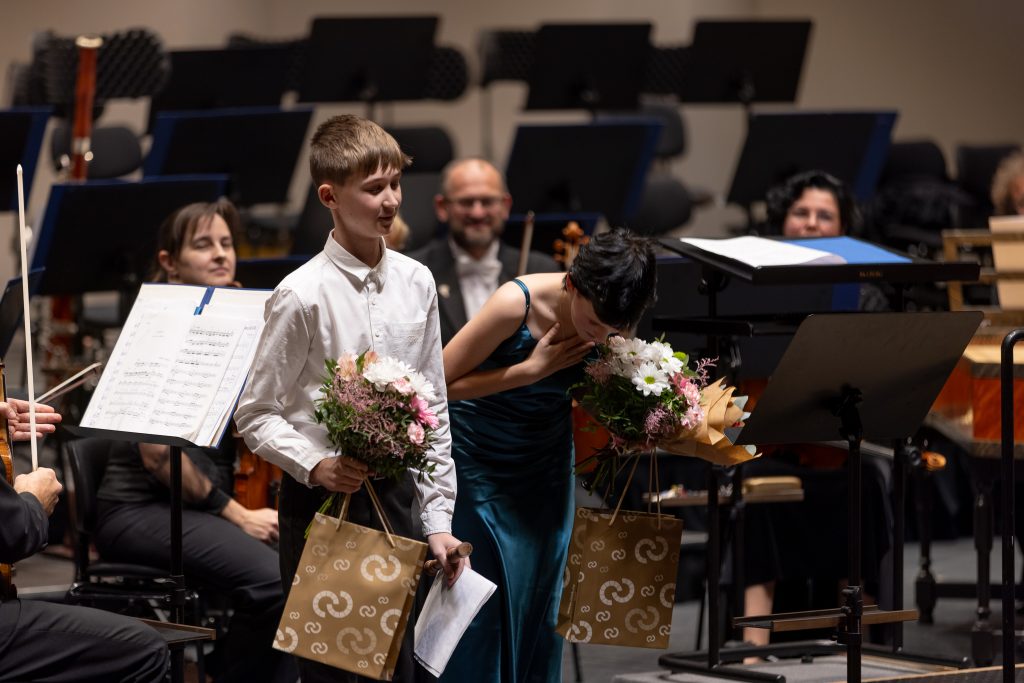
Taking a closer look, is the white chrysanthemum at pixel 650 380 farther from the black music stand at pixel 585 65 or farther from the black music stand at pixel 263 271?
the black music stand at pixel 585 65

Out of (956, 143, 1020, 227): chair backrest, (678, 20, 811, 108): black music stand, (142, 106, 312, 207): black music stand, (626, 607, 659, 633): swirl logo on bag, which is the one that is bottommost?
(626, 607, 659, 633): swirl logo on bag

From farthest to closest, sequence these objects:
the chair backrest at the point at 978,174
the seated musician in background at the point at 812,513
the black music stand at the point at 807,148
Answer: the chair backrest at the point at 978,174
the black music stand at the point at 807,148
the seated musician in background at the point at 812,513

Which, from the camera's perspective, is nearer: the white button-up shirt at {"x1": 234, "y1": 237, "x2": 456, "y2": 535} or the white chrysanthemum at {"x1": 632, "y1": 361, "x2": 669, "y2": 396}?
the white button-up shirt at {"x1": 234, "y1": 237, "x2": 456, "y2": 535}

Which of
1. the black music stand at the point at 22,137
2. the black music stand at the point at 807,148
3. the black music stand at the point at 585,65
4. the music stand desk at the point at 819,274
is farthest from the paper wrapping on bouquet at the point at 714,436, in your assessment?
the black music stand at the point at 585,65

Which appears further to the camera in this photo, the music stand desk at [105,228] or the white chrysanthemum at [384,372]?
the music stand desk at [105,228]

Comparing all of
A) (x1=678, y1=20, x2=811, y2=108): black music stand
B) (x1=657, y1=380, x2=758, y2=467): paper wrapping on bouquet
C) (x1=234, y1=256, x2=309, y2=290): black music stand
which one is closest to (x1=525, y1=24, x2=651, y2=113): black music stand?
(x1=678, y1=20, x2=811, y2=108): black music stand

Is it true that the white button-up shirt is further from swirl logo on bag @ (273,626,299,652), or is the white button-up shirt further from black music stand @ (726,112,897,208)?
black music stand @ (726,112,897,208)

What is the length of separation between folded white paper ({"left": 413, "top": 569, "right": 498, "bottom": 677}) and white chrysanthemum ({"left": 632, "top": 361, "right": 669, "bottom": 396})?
48 cm

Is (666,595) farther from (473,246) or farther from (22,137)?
(22,137)

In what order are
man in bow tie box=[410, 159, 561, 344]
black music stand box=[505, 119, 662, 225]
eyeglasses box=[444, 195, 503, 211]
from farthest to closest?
black music stand box=[505, 119, 662, 225] → eyeglasses box=[444, 195, 503, 211] → man in bow tie box=[410, 159, 561, 344]

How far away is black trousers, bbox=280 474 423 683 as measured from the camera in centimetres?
261

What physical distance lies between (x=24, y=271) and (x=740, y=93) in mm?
4746

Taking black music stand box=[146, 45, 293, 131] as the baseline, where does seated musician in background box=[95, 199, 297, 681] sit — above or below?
below

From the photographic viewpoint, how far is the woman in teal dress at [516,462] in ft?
9.89
